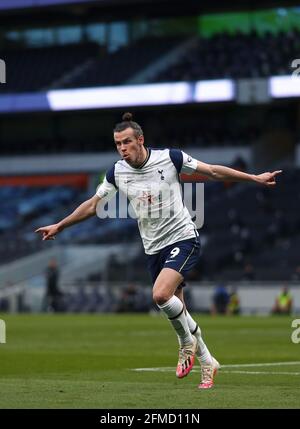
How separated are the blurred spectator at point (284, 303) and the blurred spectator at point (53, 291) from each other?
771cm

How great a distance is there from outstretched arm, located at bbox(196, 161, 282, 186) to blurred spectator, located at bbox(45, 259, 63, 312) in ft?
91.5

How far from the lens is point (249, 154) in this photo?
5006 centimetres

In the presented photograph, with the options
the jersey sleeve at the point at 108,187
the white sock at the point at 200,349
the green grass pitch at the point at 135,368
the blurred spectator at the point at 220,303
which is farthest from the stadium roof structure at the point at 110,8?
the white sock at the point at 200,349

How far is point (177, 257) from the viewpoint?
11688mm

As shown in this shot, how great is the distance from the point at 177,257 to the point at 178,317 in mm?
595

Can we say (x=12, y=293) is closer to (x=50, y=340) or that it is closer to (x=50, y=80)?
(x=50, y=80)

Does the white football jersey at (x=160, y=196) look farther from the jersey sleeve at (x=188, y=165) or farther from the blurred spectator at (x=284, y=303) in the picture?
the blurred spectator at (x=284, y=303)

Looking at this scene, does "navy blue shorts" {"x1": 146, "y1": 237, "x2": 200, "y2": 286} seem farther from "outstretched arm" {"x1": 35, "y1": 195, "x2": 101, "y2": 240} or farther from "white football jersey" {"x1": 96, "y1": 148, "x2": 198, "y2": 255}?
"outstretched arm" {"x1": 35, "y1": 195, "x2": 101, "y2": 240}

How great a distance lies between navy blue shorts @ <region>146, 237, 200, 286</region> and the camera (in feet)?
38.2

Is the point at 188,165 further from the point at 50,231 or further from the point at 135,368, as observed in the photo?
the point at 135,368

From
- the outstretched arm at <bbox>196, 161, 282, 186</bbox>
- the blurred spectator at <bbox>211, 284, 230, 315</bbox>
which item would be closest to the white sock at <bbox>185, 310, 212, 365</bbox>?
the outstretched arm at <bbox>196, 161, 282, 186</bbox>

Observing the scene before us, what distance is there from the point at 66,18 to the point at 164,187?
46.0 meters

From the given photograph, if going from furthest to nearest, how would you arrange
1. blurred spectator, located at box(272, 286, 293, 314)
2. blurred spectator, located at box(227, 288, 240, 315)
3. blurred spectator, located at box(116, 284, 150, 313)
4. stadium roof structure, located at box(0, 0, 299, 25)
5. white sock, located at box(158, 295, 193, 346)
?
stadium roof structure, located at box(0, 0, 299, 25) → blurred spectator, located at box(116, 284, 150, 313) → blurred spectator, located at box(227, 288, 240, 315) → blurred spectator, located at box(272, 286, 293, 314) → white sock, located at box(158, 295, 193, 346)
